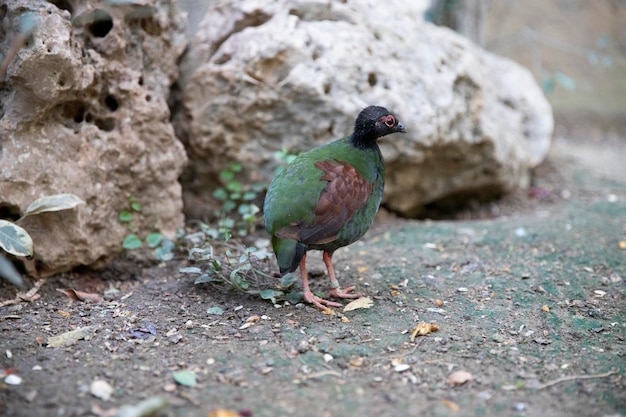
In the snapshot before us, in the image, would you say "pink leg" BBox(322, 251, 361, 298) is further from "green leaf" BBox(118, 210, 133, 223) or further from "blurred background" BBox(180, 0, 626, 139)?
"blurred background" BBox(180, 0, 626, 139)

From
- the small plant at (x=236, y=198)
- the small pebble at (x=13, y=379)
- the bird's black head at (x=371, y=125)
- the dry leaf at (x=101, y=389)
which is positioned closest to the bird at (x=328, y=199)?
the bird's black head at (x=371, y=125)

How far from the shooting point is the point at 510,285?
13.2 feet

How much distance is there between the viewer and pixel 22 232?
3426 millimetres

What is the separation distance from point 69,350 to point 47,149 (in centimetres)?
148

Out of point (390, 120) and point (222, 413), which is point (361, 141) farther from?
point (222, 413)

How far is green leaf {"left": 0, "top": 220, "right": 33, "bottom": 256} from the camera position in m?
3.37

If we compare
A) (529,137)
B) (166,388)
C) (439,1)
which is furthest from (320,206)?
(439,1)

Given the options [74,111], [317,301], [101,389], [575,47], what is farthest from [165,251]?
[575,47]

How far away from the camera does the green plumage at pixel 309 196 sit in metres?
3.48

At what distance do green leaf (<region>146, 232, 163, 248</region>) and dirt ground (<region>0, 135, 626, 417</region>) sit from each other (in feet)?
0.59

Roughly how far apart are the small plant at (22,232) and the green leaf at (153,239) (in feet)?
2.07

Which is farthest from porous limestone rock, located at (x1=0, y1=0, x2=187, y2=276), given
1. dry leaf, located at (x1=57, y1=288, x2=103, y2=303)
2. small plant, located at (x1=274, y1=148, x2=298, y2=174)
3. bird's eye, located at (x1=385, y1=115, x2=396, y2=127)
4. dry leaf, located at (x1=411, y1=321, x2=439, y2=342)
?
dry leaf, located at (x1=411, y1=321, x2=439, y2=342)

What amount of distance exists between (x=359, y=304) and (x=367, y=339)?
500 mm

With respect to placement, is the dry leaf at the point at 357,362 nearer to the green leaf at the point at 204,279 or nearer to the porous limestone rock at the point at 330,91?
the green leaf at the point at 204,279
